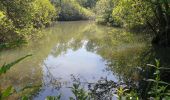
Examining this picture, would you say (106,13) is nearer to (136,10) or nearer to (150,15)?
(150,15)

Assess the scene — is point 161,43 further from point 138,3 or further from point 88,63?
point 88,63

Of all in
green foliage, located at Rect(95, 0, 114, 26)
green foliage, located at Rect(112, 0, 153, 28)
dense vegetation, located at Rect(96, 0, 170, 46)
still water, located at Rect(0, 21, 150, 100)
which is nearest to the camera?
still water, located at Rect(0, 21, 150, 100)

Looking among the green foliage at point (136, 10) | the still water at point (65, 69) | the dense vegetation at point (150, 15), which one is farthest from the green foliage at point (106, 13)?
the still water at point (65, 69)

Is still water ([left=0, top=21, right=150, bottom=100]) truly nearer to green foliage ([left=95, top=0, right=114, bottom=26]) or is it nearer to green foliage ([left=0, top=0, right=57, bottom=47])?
green foliage ([left=0, top=0, right=57, bottom=47])

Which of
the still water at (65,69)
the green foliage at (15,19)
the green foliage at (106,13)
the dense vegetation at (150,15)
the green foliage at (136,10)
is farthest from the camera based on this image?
the green foliage at (106,13)

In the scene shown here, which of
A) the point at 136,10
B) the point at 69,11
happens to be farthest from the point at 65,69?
the point at 69,11

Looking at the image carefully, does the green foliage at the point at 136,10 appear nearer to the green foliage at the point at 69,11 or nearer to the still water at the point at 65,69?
the still water at the point at 65,69

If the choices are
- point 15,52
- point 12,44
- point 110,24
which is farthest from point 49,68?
point 110,24

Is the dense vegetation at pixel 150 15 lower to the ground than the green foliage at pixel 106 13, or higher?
higher

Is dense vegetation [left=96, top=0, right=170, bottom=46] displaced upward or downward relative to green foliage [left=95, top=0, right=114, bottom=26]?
upward

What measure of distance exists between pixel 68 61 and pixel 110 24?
117 feet

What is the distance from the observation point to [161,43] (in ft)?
80.0

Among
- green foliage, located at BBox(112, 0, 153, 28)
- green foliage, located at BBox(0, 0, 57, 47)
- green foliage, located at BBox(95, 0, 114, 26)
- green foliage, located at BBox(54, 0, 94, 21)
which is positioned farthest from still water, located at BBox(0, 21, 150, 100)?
green foliage, located at BBox(54, 0, 94, 21)

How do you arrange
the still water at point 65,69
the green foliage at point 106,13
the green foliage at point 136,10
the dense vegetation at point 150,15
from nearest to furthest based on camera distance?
the still water at point 65,69, the dense vegetation at point 150,15, the green foliage at point 136,10, the green foliage at point 106,13
